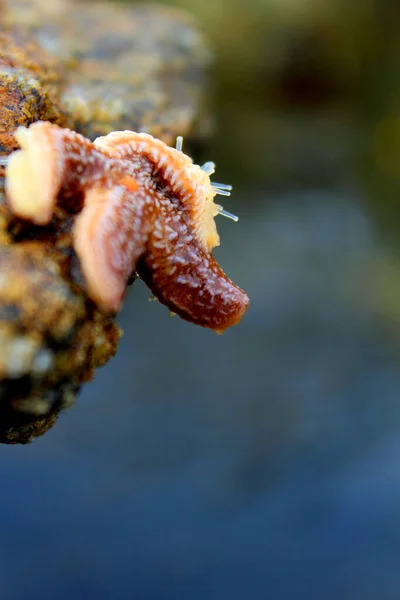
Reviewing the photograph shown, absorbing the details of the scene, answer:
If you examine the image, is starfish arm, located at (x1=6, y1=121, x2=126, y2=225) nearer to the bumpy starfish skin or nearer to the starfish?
the starfish

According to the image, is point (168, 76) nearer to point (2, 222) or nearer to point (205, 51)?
point (205, 51)

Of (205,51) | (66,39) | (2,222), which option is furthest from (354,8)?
(2,222)

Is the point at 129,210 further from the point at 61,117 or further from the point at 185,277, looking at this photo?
the point at 61,117

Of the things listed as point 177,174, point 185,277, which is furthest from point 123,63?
point 185,277

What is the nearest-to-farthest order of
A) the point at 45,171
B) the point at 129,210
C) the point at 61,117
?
the point at 45,171 → the point at 129,210 → the point at 61,117

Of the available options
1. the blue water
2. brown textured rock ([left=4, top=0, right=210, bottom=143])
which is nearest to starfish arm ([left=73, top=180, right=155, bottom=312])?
brown textured rock ([left=4, top=0, right=210, bottom=143])

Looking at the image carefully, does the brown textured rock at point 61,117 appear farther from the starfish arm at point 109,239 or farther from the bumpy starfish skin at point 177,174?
the bumpy starfish skin at point 177,174

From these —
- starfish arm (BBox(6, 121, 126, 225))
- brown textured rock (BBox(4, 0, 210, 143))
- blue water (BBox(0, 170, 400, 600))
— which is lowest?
blue water (BBox(0, 170, 400, 600))

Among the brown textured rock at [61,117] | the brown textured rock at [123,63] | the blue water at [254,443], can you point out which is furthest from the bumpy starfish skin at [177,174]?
the blue water at [254,443]
